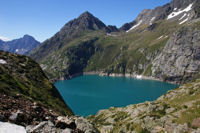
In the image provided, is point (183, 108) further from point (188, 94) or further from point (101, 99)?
point (101, 99)

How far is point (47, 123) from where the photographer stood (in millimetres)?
Answer: 14578

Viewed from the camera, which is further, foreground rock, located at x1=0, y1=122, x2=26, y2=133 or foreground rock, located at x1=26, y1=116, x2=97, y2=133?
foreground rock, located at x1=26, y1=116, x2=97, y2=133

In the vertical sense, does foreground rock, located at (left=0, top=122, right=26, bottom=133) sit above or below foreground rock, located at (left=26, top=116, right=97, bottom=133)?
above

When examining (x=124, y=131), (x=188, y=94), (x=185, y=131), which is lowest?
(x=124, y=131)

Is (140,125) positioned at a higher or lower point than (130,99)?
higher

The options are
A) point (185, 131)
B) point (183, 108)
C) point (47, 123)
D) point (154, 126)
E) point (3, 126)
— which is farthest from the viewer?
point (183, 108)

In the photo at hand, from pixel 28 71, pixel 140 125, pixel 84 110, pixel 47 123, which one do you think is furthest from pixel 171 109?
pixel 84 110

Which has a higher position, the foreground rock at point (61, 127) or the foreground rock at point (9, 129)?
the foreground rock at point (9, 129)

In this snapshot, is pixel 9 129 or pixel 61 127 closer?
pixel 9 129

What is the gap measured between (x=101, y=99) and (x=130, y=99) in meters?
33.0

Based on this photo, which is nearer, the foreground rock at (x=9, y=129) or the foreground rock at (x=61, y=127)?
the foreground rock at (x=9, y=129)

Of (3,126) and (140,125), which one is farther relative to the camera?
(140,125)

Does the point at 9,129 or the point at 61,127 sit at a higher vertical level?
the point at 9,129

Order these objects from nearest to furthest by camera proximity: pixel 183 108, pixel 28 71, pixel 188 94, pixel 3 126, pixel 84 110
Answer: pixel 3 126, pixel 183 108, pixel 188 94, pixel 28 71, pixel 84 110
